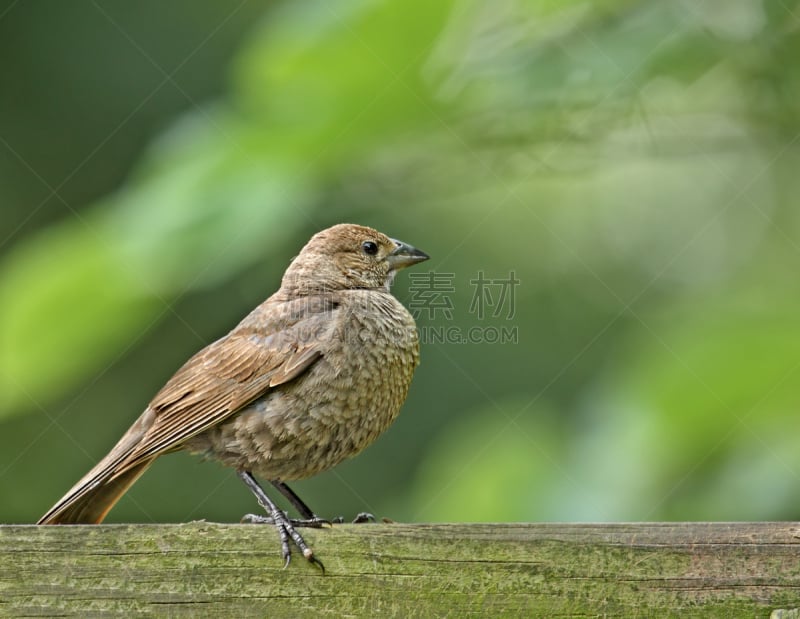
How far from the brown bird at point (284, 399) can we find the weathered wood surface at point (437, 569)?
2.21 ft

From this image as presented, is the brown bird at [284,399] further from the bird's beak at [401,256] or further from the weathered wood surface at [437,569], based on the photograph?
the weathered wood surface at [437,569]

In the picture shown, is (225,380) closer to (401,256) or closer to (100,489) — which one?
(100,489)

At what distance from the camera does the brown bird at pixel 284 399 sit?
3.44m

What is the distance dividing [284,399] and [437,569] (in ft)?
3.40

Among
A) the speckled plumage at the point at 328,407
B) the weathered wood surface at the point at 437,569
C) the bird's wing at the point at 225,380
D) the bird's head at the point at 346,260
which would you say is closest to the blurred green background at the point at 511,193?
the bird's head at the point at 346,260

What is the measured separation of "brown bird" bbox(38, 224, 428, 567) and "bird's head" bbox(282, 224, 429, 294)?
13 cm

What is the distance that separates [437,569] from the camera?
2592mm

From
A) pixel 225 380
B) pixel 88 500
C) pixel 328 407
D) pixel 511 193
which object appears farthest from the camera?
pixel 511 193

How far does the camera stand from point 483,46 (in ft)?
11.4

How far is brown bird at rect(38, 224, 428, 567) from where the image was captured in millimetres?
3438

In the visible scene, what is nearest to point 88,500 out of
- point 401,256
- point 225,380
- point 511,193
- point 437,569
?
point 225,380

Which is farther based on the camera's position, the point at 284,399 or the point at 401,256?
the point at 401,256

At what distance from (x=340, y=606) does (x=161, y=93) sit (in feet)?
15.6

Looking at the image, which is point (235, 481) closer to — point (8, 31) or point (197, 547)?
point (8, 31)
